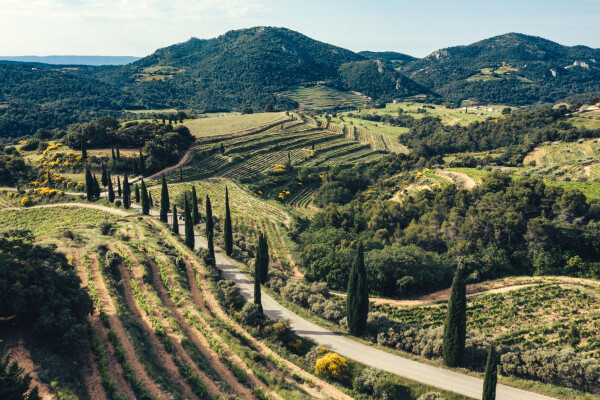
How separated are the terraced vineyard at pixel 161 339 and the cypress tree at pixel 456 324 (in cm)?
1054

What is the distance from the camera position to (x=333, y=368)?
80.7 ft

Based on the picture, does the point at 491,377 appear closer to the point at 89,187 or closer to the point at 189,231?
the point at 189,231

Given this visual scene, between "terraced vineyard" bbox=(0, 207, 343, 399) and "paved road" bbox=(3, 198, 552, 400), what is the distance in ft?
15.7

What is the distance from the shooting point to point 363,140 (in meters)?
143

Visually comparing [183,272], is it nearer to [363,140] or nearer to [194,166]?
[194,166]

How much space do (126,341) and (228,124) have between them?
122 meters

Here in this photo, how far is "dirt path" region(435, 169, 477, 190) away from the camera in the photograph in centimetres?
7066

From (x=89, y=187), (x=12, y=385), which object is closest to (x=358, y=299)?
(x=12, y=385)

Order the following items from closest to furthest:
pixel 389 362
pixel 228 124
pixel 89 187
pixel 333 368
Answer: pixel 333 368, pixel 389 362, pixel 89 187, pixel 228 124

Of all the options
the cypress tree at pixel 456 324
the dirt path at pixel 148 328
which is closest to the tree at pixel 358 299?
the cypress tree at pixel 456 324

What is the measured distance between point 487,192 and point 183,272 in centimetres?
4940

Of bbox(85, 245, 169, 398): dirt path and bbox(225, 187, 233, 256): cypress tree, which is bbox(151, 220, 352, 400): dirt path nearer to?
bbox(225, 187, 233, 256): cypress tree

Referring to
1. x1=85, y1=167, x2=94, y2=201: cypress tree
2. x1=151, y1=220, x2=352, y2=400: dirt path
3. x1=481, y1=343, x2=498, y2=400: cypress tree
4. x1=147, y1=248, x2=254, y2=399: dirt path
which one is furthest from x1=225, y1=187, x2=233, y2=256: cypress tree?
x1=85, y1=167, x2=94, y2=201: cypress tree

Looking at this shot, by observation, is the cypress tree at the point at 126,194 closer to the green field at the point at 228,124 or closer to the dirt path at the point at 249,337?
the dirt path at the point at 249,337
